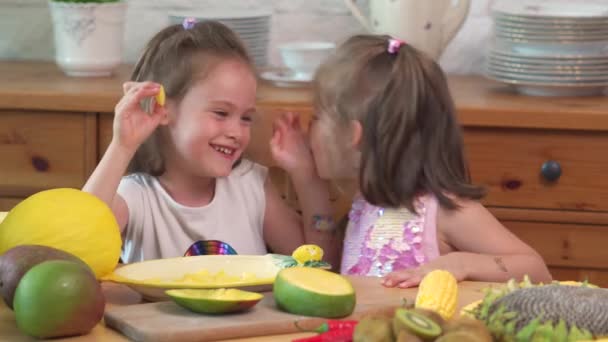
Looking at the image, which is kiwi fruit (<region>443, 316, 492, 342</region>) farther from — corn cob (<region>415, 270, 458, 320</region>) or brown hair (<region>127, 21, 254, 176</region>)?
brown hair (<region>127, 21, 254, 176</region>)

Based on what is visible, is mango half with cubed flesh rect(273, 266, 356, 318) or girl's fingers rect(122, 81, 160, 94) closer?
mango half with cubed flesh rect(273, 266, 356, 318)

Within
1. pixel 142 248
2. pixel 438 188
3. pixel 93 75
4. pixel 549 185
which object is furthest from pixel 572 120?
pixel 93 75

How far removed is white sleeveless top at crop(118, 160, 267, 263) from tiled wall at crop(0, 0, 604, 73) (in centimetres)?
92

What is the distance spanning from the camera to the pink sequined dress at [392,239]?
197 centimetres

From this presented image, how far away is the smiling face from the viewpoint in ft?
6.96

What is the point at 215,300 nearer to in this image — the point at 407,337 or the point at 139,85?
the point at 407,337

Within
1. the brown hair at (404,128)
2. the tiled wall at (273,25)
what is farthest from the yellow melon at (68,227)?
the tiled wall at (273,25)

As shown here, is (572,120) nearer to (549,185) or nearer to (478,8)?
(549,185)

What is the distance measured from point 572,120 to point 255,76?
0.71 metres

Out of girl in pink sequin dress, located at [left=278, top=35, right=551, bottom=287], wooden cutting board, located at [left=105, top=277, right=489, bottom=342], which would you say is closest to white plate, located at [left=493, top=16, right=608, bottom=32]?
girl in pink sequin dress, located at [left=278, top=35, right=551, bottom=287]

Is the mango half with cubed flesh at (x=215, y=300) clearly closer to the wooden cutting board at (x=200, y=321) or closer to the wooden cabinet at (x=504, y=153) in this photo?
the wooden cutting board at (x=200, y=321)

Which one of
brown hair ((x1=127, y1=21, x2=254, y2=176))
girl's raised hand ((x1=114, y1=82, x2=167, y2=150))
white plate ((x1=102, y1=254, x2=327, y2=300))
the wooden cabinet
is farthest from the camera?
the wooden cabinet

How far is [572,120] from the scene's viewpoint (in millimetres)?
2428

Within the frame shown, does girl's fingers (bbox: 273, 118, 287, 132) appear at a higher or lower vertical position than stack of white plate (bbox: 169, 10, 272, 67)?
lower
